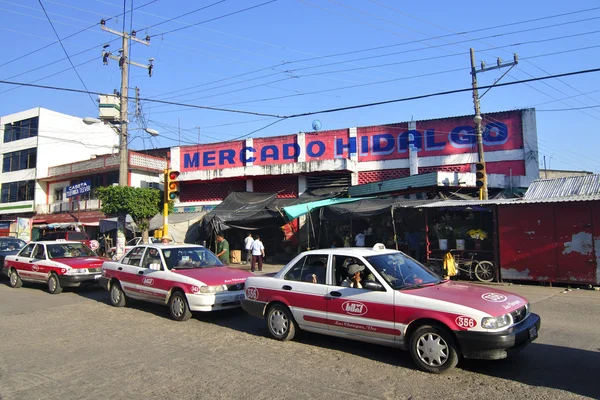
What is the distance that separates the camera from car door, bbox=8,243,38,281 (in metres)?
13.6

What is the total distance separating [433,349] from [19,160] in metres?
46.5

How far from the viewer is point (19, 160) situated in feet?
138

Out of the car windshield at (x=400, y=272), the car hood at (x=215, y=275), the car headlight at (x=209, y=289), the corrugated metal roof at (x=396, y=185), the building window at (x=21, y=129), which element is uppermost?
the building window at (x=21, y=129)

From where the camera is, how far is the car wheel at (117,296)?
10.4 metres

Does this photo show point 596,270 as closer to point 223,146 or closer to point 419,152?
point 419,152

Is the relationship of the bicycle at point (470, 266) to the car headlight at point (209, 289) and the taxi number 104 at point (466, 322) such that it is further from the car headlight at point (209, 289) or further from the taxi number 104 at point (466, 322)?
the taxi number 104 at point (466, 322)

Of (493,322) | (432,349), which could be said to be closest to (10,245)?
(432,349)

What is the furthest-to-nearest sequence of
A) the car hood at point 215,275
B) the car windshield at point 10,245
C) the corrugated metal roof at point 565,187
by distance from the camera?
the car windshield at point 10,245, the corrugated metal roof at point 565,187, the car hood at point 215,275

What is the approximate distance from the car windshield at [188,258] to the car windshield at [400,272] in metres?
4.66

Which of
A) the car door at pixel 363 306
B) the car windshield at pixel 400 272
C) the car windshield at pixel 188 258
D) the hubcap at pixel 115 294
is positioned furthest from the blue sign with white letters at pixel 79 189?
the car windshield at pixel 400 272

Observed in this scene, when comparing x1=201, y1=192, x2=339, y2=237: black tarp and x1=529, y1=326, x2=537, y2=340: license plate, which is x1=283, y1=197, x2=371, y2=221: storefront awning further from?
x1=529, y1=326, x2=537, y2=340: license plate

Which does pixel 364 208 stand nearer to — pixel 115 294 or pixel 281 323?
pixel 115 294

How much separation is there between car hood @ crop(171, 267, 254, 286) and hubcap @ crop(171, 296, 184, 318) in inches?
19.7

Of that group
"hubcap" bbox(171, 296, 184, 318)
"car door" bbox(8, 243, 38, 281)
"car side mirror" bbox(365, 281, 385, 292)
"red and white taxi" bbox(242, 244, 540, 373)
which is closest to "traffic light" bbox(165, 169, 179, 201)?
"car door" bbox(8, 243, 38, 281)
